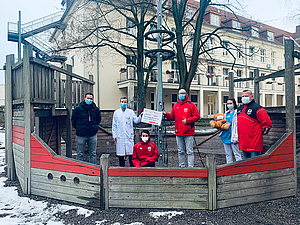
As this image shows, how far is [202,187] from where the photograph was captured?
12.1ft

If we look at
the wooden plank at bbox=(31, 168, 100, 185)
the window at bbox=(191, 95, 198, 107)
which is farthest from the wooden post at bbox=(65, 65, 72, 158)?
the window at bbox=(191, 95, 198, 107)

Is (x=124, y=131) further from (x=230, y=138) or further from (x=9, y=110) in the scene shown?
(x=9, y=110)

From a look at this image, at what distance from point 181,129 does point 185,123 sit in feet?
0.60

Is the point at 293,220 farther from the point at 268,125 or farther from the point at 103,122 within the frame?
the point at 103,122

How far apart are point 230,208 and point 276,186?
103 cm

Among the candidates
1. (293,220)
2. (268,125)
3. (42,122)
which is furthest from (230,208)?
(42,122)

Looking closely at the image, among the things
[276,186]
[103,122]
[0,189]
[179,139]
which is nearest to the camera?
[276,186]

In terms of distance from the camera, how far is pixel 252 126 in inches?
173

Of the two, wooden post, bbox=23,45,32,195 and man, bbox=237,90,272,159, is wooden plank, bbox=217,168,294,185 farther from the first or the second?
wooden post, bbox=23,45,32,195

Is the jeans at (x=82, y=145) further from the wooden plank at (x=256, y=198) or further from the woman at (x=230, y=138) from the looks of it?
the woman at (x=230, y=138)

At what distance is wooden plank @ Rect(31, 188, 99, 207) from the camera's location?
384 cm

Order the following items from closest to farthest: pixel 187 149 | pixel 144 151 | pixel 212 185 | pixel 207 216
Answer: pixel 207 216
pixel 212 185
pixel 144 151
pixel 187 149

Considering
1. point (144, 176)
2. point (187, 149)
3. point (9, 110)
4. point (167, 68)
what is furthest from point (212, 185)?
point (167, 68)

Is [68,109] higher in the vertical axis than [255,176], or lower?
higher
